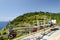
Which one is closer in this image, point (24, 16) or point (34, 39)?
point (34, 39)

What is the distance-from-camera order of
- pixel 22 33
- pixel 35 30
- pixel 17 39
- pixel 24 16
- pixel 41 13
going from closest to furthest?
pixel 17 39 → pixel 22 33 → pixel 35 30 → pixel 24 16 → pixel 41 13

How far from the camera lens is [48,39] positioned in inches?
474

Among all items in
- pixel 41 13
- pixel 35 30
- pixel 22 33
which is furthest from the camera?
pixel 41 13

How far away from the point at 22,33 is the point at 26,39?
198 centimetres

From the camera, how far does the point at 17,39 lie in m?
11.2

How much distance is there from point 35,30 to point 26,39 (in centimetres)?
442

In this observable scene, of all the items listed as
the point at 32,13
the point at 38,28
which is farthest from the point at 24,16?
the point at 38,28

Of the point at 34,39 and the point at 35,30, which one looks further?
the point at 35,30

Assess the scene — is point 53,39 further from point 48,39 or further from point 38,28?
point 38,28

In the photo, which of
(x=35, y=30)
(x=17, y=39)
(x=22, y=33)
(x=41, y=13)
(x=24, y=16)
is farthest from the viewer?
(x=41, y=13)

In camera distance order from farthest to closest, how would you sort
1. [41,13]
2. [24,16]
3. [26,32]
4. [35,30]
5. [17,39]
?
[41,13], [24,16], [35,30], [26,32], [17,39]

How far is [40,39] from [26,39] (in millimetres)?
938

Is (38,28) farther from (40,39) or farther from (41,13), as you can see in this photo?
(41,13)

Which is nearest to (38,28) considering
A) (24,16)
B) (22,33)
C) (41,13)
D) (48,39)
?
(22,33)
